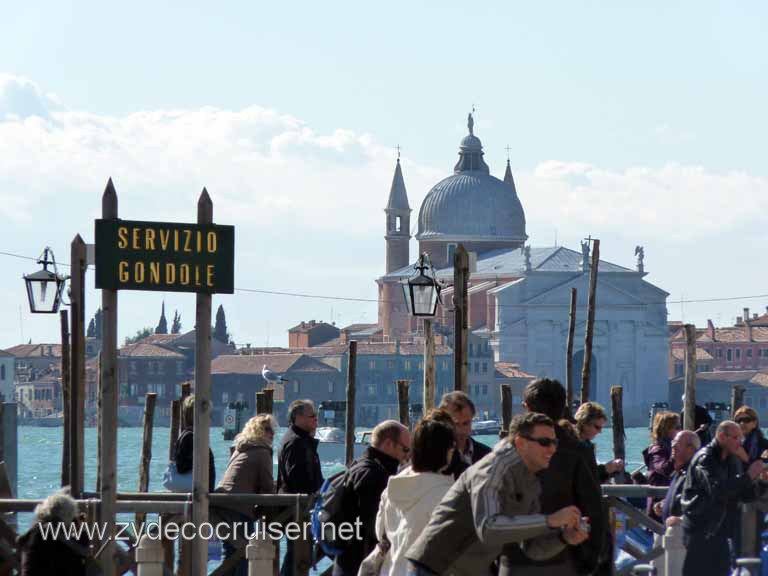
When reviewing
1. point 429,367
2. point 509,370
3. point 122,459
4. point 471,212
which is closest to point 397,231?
point 471,212

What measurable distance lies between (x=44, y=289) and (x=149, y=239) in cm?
468

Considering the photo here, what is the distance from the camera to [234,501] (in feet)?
25.3

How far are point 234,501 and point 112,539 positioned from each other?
0.58 m

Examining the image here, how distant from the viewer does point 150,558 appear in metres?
6.99

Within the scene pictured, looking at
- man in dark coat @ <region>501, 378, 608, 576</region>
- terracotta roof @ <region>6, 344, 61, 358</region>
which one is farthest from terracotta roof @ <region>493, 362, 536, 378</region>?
man in dark coat @ <region>501, 378, 608, 576</region>

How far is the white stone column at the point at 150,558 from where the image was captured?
275 inches

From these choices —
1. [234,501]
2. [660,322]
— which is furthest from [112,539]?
[660,322]

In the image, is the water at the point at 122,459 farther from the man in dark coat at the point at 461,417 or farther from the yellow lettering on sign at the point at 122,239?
the man in dark coat at the point at 461,417

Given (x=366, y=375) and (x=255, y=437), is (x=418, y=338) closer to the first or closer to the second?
(x=366, y=375)

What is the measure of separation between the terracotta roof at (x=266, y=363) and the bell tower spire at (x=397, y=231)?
6.68 meters

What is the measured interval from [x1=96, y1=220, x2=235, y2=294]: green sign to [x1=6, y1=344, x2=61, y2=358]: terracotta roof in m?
100

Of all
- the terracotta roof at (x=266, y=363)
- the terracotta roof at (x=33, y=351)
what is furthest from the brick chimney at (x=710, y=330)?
the terracotta roof at (x=33, y=351)

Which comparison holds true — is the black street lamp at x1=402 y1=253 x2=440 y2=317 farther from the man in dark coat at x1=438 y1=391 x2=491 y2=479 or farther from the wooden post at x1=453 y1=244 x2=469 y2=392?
the man in dark coat at x1=438 y1=391 x2=491 y2=479

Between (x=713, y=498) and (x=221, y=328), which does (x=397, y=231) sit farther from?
(x=713, y=498)
